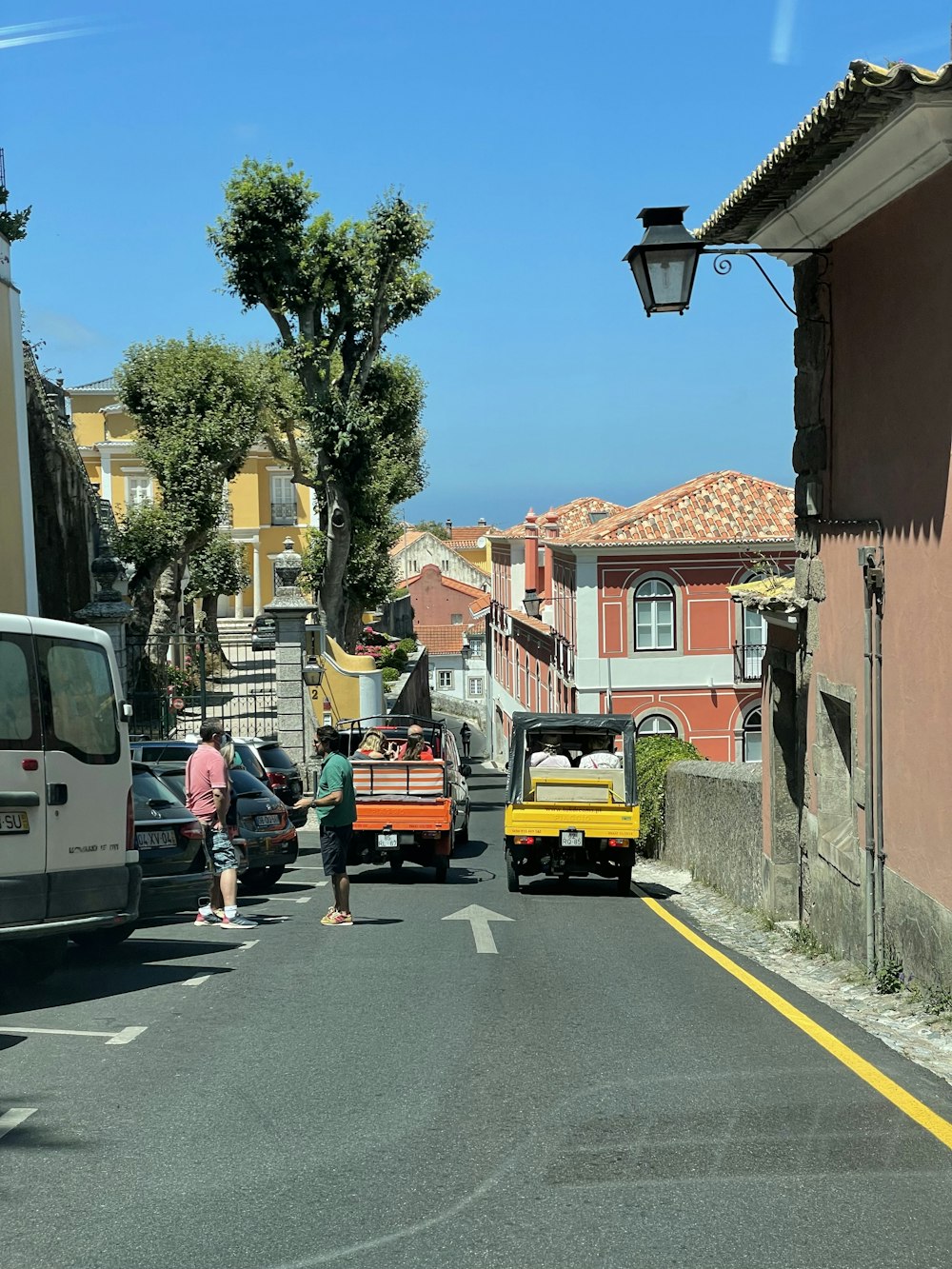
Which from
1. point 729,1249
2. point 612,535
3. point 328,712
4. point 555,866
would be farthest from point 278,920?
point 612,535

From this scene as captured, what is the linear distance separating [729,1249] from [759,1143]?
120 cm

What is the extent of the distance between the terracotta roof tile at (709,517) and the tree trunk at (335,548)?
964cm

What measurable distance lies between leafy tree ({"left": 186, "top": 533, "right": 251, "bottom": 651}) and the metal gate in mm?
11086

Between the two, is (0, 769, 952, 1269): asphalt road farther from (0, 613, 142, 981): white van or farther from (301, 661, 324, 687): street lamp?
(301, 661, 324, 687): street lamp

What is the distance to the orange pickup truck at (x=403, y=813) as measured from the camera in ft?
62.3

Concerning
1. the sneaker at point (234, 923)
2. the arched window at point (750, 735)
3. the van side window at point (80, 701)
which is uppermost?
the van side window at point (80, 701)

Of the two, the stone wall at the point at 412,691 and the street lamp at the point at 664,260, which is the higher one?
the street lamp at the point at 664,260

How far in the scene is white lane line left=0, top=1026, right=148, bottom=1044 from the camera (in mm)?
7770

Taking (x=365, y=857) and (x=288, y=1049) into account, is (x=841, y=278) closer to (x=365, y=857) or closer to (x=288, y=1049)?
(x=288, y=1049)

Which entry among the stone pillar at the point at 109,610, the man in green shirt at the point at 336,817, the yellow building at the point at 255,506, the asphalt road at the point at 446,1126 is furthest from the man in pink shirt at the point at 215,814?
the yellow building at the point at 255,506

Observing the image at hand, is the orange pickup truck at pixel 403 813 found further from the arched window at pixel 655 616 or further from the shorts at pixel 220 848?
the arched window at pixel 655 616

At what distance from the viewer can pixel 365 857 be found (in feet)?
65.7

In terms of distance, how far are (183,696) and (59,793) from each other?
73.6 ft

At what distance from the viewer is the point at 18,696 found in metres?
8.69
